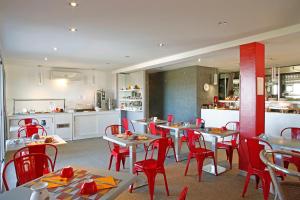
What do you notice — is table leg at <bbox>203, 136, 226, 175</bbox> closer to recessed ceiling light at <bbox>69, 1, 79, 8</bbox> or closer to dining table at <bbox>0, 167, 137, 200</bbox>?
dining table at <bbox>0, 167, 137, 200</bbox>

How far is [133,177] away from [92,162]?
2958 millimetres

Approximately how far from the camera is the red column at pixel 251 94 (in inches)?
142

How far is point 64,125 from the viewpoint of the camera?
660 cm

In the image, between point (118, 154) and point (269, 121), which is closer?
point (118, 154)

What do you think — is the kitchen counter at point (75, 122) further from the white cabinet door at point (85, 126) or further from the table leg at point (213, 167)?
the table leg at point (213, 167)

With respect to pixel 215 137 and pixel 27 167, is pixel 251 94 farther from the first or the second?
pixel 27 167

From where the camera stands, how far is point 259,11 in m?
2.62

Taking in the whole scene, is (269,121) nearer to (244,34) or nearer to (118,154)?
(244,34)

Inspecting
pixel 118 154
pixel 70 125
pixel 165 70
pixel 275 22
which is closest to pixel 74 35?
pixel 118 154

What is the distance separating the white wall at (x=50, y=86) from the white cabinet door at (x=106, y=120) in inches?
34.8

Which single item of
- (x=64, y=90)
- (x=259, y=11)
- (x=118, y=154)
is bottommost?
(x=118, y=154)

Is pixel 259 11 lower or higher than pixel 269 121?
higher

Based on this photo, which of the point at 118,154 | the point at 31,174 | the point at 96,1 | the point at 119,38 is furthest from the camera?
the point at 119,38

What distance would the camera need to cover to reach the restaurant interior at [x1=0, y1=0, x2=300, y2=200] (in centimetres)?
216
